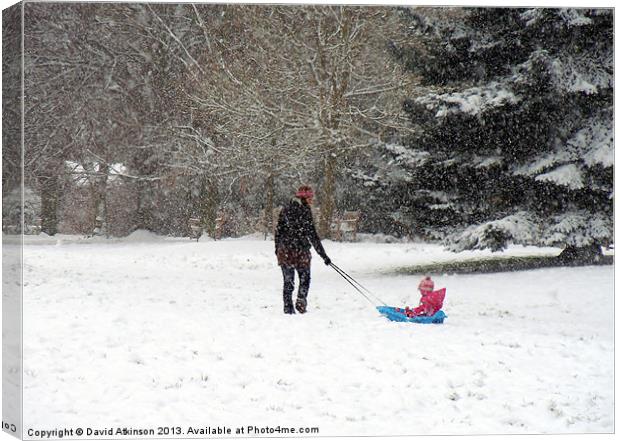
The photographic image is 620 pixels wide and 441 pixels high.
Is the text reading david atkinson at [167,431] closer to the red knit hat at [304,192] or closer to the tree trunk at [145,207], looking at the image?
the red knit hat at [304,192]

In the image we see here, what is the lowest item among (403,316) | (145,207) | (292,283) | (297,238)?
A: (403,316)

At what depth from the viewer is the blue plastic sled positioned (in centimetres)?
915

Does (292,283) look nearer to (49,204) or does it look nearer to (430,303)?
(430,303)

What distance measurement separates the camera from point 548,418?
252 inches

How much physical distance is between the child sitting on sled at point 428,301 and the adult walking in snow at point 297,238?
1.33 m

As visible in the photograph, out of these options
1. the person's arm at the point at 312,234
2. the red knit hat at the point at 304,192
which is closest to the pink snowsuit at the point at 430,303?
the person's arm at the point at 312,234

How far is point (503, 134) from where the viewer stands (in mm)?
12070

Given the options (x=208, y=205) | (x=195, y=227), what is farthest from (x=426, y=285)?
(x=208, y=205)

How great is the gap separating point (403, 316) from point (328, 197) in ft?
6.32

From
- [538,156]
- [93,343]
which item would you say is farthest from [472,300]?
[93,343]

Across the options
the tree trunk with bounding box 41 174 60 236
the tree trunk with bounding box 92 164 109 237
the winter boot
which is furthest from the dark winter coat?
the tree trunk with bounding box 41 174 60 236

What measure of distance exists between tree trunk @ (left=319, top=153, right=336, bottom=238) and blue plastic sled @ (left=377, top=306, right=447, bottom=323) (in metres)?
1.21

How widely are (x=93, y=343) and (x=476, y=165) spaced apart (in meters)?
7.01

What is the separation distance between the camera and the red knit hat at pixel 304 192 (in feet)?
31.2
